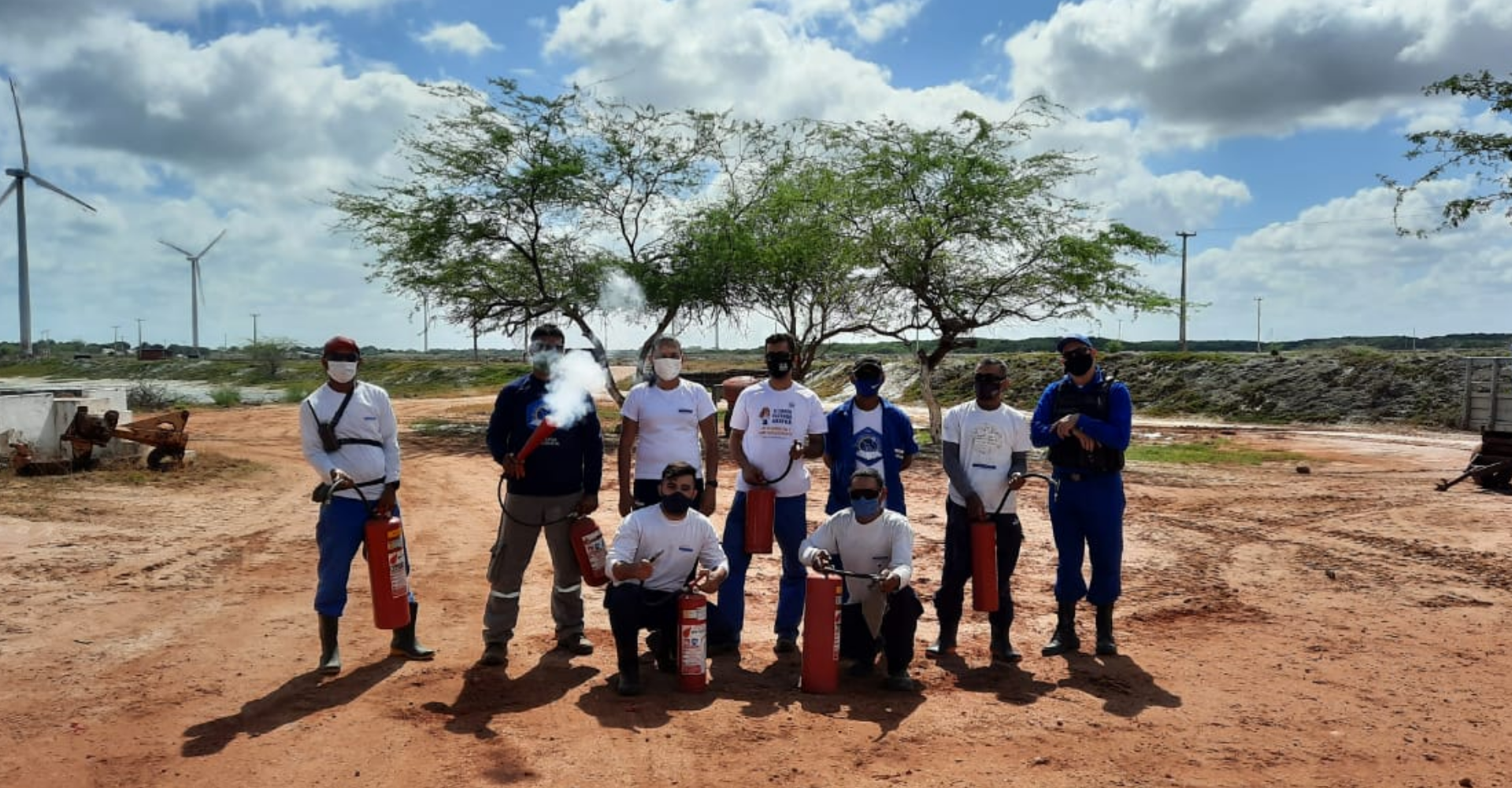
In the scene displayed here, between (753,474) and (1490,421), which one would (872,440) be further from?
(1490,421)

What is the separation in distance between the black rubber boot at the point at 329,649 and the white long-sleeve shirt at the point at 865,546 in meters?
2.86

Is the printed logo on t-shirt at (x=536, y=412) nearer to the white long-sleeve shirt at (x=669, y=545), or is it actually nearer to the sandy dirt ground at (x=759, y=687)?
the white long-sleeve shirt at (x=669, y=545)

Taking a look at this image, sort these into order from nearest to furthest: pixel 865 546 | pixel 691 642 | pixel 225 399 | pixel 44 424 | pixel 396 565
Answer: pixel 691 642, pixel 865 546, pixel 396 565, pixel 44 424, pixel 225 399

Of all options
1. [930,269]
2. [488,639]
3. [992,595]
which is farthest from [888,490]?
[930,269]

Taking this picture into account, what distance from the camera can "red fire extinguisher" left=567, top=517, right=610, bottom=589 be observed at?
617 centimetres

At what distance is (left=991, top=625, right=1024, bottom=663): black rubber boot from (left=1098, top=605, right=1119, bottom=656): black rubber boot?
0.58m

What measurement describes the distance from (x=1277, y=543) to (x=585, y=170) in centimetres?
1766

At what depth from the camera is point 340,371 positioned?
5.93 metres

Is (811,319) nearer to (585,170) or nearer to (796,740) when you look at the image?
(585,170)

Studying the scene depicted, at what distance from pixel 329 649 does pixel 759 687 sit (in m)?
2.60

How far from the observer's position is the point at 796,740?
4895 mm

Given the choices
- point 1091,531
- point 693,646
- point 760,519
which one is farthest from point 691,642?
point 1091,531

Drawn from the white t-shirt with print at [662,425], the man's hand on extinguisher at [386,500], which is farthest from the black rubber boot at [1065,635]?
the man's hand on extinguisher at [386,500]

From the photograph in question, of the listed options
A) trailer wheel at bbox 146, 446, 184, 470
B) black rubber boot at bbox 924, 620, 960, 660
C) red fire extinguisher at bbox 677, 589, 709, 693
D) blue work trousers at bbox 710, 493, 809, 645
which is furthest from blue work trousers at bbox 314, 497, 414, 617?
trailer wheel at bbox 146, 446, 184, 470
